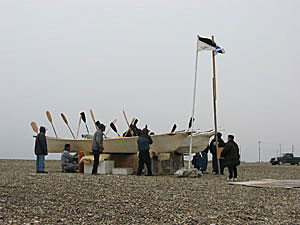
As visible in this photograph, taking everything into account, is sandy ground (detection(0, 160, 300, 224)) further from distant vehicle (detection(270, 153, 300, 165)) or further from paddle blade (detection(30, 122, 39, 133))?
distant vehicle (detection(270, 153, 300, 165))

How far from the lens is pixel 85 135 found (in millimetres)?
14484

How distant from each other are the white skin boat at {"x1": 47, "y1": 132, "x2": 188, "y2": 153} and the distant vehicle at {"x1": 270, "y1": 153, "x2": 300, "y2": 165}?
21714 mm

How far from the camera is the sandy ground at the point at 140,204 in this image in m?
4.73

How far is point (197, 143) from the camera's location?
508 inches

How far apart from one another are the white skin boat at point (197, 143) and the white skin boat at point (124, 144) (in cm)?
82

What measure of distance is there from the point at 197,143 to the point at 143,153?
8.68ft

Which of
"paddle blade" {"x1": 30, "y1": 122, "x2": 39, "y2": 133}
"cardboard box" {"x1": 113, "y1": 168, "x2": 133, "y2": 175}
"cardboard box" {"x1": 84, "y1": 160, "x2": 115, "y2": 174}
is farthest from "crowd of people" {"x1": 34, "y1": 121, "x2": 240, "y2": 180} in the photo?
"paddle blade" {"x1": 30, "y1": 122, "x2": 39, "y2": 133}

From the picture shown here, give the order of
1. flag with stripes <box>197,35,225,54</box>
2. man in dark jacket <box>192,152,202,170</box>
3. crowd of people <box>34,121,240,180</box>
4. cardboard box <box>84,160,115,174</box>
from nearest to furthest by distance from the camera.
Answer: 1. crowd of people <box>34,121,240,180</box>
2. cardboard box <box>84,160,115,174</box>
3. flag with stripes <box>197,35,225,54</box>
4. man in dark jacket <box>192,152,202,170</box>

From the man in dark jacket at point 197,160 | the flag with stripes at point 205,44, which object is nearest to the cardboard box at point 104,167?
the man in dark jacket at point 197,160

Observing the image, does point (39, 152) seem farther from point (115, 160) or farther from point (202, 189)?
point (202, 189)

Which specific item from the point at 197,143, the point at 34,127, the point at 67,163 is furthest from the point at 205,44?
the point at 34,127

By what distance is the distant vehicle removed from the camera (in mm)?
31391

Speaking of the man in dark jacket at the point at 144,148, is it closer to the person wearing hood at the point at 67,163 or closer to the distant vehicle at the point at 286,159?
the person wearing hood at the point at 67,163

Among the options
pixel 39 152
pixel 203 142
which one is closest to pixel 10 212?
pixel 39 152
